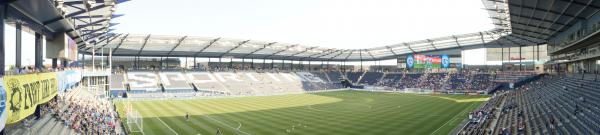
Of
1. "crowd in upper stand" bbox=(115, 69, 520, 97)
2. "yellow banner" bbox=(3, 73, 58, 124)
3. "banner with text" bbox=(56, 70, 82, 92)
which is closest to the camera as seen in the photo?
"yellow banner" bbox=(3, 73, 58, 124)

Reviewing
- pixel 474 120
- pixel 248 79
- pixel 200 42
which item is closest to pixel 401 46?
pixel 248 79

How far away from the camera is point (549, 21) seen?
3747 centimetres

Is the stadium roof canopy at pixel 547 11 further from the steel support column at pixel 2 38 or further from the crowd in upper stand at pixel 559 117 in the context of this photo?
the steel support column at pixel 2 38

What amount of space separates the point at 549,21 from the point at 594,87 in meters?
9.97

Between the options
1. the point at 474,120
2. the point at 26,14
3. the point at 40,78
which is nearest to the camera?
the point at 40,78

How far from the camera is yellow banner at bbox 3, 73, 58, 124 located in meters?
12.3

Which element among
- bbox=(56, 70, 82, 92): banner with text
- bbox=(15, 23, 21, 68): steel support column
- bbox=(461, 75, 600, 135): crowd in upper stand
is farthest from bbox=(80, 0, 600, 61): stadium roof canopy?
bbox=(15, 23, 21, 68): steel support column

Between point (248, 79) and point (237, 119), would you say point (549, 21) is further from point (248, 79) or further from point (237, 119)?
point (248, 79)

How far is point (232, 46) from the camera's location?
75500 millimetres

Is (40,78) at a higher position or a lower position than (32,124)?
higher

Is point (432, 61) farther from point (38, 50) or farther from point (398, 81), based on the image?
point (38, 50)

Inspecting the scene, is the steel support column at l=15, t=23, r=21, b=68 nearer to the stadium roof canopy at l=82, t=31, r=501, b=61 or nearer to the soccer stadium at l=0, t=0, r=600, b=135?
the soccer stadium at l=0, t=0, r=600, b=135

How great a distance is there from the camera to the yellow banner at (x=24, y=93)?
12.3m

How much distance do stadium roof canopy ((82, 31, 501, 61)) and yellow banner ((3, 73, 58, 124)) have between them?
136 feet
